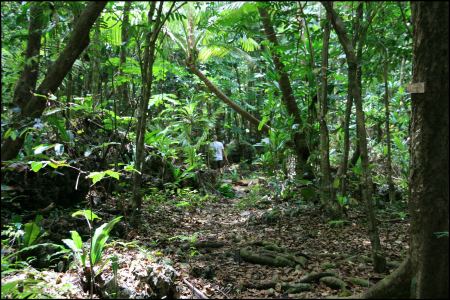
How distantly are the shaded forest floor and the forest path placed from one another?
0.04 ft

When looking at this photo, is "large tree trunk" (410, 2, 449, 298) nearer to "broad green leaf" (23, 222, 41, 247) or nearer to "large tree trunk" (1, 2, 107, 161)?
"large tree trunk" (1, 2, 107, 161)

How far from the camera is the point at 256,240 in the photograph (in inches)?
231

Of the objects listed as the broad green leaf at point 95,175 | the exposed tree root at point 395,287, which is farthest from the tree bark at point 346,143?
the broad green leaf at point 95,175

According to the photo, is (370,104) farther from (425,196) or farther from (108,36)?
(425,196)

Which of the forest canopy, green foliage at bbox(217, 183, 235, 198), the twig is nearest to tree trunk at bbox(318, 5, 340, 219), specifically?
the forest canopy

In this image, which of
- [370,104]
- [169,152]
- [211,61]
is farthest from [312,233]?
[211,61]

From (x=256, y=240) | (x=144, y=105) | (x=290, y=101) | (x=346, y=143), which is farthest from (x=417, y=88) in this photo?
(x=290, y=101)

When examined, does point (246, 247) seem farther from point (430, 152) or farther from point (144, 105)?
point (430, 152)

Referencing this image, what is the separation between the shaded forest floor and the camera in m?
4.20

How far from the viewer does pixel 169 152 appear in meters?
9.94

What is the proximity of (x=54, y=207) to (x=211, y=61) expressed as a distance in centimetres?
→ 1014

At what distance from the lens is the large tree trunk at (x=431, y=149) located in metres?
2.90

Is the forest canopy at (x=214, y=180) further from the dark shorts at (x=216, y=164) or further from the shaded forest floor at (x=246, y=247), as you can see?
the dark shorts at (x=216, y=164)

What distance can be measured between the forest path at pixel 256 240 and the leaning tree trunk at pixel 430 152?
1129mm
